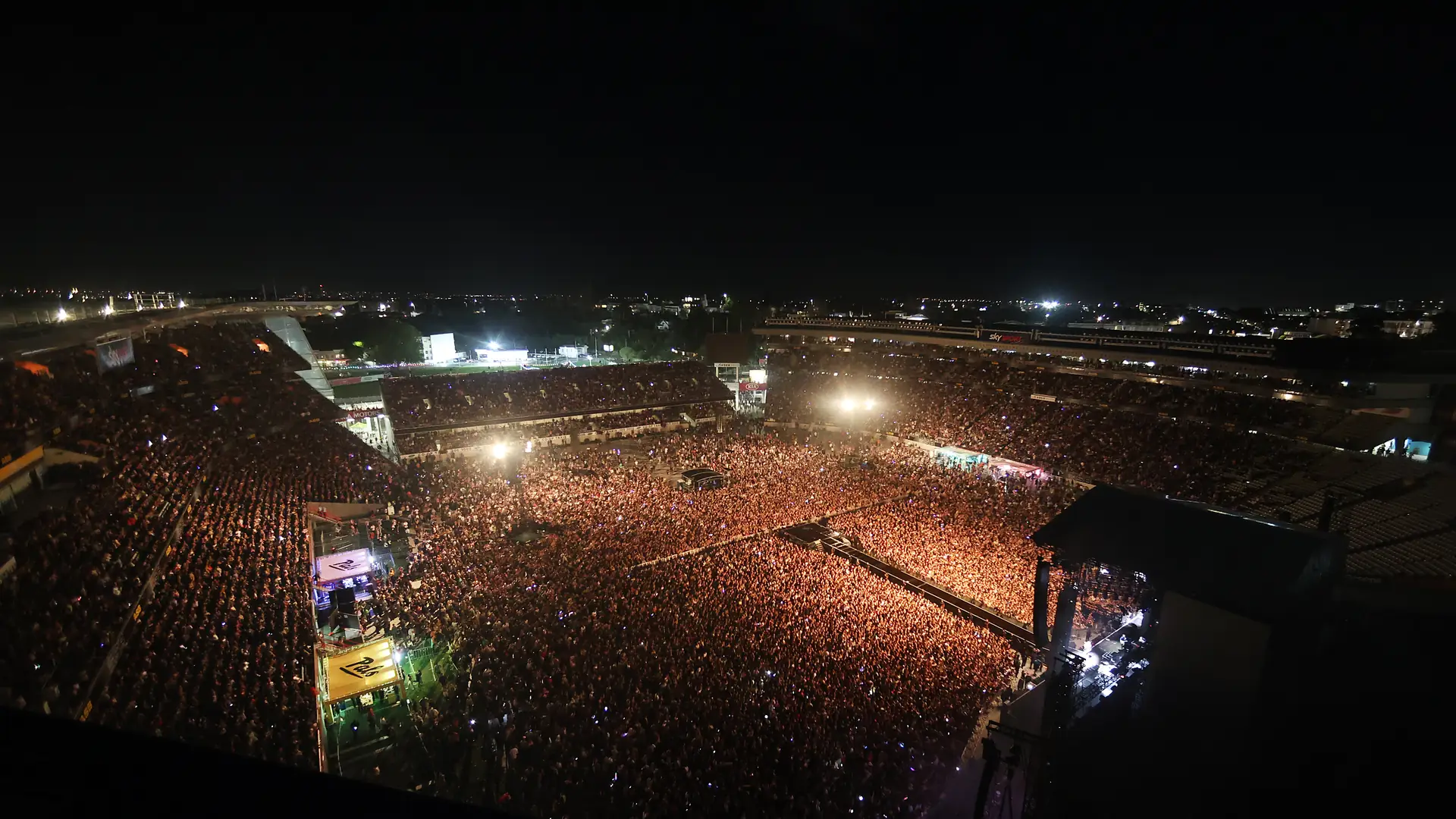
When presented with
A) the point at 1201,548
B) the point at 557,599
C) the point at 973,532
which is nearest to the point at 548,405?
the point at 557,599

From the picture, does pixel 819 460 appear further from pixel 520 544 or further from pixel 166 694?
pixel 166 694

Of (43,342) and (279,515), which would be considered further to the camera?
(43,342)

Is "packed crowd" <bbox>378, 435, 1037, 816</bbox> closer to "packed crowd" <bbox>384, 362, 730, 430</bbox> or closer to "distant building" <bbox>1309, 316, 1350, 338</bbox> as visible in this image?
"packed crowd" <bbox>384, 362, 730, 430</bbox>

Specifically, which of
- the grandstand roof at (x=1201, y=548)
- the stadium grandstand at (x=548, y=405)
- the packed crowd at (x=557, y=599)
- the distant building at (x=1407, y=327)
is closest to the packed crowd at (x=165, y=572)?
the packed crowd at (x=557, y=599)

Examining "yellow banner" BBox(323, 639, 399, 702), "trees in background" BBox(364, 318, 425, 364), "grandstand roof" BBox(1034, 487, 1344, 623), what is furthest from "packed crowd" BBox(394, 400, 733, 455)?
"trees in background" BBox(364, 318, 425, 364)

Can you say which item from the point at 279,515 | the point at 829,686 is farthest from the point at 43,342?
the point at 829,686

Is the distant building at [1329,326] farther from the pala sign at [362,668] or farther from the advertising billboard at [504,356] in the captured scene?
the advertising billboard at [504,356]
